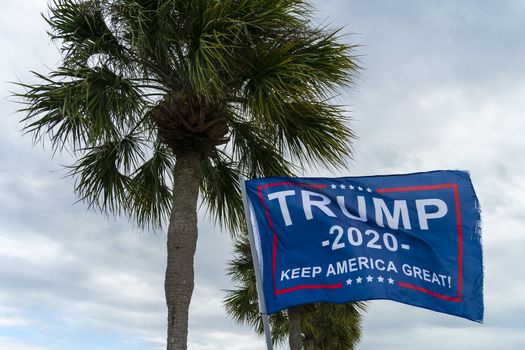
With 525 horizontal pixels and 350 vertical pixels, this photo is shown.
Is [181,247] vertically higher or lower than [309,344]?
lower

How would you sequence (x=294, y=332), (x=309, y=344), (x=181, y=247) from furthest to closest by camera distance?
1. (x=309, y=344)
2. (x=294, y=332)
3. (x=181, y=247)

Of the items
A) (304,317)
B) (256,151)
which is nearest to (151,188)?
(256,151)

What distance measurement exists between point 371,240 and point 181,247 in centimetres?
300

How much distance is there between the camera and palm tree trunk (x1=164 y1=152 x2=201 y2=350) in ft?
28.1

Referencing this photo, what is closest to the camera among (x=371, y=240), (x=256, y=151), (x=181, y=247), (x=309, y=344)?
(x=371, y=240)

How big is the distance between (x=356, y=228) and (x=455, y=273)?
1.01 m

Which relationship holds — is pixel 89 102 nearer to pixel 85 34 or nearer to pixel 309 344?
pixel 85 34

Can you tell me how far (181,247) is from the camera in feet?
29.2

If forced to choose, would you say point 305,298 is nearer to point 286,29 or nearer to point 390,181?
point 390,181

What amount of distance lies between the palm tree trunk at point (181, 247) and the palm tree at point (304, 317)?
856 cm

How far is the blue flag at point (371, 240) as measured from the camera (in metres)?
6.50

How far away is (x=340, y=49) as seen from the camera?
9.78 m

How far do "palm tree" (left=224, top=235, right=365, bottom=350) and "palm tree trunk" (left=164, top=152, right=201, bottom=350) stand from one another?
8.56 m

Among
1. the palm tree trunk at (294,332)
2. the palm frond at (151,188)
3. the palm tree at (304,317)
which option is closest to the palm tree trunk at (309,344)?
the palm tree at (304,317)
